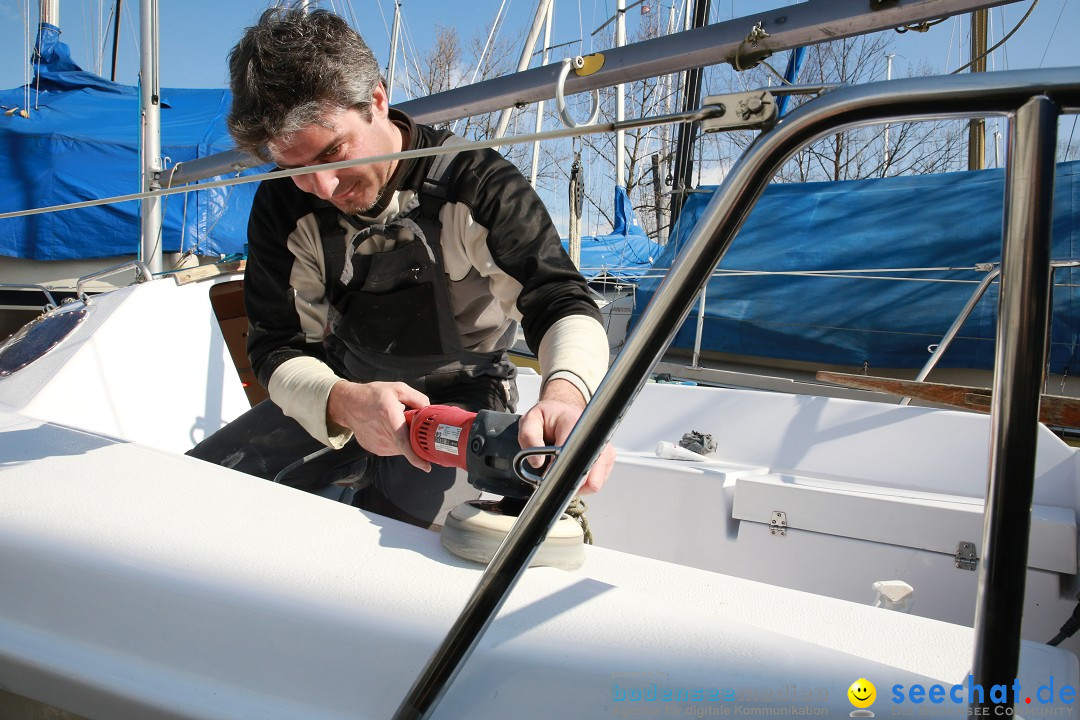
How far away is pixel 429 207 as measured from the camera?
1.47 m

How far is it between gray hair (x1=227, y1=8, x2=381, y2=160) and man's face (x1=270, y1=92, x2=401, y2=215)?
2 centimetres

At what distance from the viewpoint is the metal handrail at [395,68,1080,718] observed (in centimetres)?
51

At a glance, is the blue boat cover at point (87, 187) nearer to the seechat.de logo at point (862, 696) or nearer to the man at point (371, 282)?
the man at point (371, 282)

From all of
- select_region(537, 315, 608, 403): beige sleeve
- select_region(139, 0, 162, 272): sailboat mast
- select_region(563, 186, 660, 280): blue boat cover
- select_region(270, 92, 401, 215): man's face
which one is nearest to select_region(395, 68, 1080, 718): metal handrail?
select_region(537, 315, 608, 403): beige sleeve

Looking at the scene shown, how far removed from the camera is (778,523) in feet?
5.96

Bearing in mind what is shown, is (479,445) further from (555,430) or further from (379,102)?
(379,102)

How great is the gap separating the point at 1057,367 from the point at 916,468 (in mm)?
3635

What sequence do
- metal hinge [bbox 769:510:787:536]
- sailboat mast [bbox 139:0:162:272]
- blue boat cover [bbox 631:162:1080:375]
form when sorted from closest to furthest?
metal hinge [bbox 769:510:787:536] → sailboat mast [bbox 139:0:162:272] → blue boat cover [bbox 631:162:1080:375]

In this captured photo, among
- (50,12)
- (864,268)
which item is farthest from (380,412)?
(50,12)

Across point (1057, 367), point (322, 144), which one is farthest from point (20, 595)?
point (1057, 367)

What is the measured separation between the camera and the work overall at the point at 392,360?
1505 mm

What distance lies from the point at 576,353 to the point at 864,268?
4.90 metres

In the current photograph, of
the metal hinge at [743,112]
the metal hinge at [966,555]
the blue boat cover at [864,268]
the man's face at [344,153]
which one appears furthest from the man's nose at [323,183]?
the blue boat cover at [864,268]

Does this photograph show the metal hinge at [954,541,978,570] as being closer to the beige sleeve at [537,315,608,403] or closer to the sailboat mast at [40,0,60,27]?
the beige sleeve at [537,315,608,403]
